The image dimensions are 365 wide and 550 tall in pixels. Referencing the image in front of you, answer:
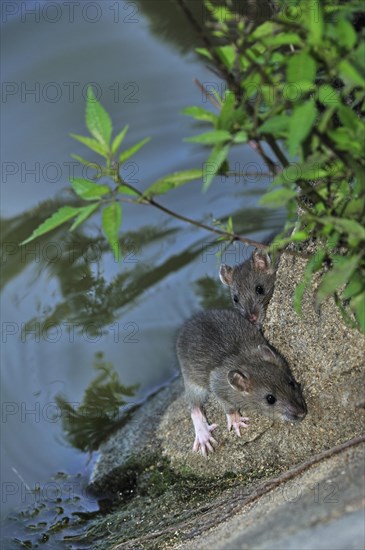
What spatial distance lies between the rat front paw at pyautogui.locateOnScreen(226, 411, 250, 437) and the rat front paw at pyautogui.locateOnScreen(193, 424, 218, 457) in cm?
13

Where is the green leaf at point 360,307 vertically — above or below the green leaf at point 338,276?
below

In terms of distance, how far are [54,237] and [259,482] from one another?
14.1ft

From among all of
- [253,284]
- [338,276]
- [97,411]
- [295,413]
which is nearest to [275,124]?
[338,276]

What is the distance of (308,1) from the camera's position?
293cm

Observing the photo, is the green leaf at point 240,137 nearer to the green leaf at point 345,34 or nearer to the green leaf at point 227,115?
the green leaf at point 227,115

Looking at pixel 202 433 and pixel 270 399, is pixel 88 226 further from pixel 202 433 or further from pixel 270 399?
pixel 270 399

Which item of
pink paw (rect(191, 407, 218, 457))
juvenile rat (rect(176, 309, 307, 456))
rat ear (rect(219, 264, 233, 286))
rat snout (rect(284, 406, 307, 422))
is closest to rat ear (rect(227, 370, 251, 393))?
juvenile rat (rect(176, 309, 307, 456))

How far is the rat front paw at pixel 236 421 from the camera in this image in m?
5.11

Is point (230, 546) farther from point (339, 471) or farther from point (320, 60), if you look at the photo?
point (320, 60)

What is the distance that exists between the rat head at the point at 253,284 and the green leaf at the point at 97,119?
303 centimetres

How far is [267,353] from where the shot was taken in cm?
512

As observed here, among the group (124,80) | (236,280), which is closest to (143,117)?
(124,80)

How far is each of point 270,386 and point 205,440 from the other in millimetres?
505

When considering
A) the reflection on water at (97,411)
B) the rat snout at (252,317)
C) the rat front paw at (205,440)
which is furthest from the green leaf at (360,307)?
the reflection on water at (97,411)
